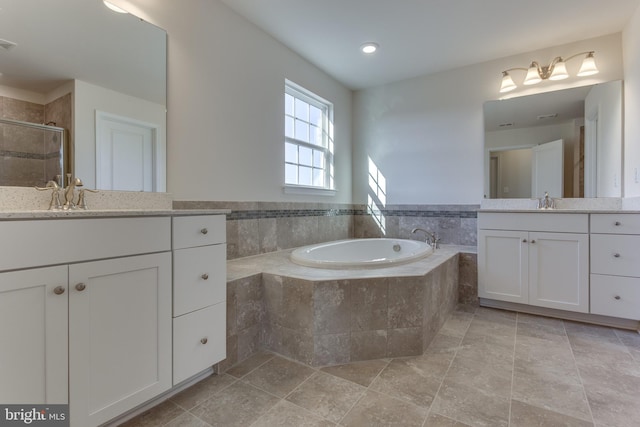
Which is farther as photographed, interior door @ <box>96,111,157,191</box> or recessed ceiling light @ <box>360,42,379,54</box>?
recessed ceiling light @ <box>360,42,379,54</box>

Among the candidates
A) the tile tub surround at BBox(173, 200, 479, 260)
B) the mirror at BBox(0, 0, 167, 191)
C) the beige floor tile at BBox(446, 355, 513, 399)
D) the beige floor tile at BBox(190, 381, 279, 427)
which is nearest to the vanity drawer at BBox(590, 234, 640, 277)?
the tile tub surround at BBox(173, 200, 479, 260)

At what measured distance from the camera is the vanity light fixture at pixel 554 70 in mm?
2514

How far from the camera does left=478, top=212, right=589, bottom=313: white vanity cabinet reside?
2256 mm

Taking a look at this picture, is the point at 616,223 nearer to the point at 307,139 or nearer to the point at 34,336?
the point at 307,139

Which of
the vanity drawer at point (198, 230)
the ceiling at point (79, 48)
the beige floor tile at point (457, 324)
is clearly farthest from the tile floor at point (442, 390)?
the ceiling at point (79, 48)

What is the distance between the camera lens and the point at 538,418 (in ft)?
4.16

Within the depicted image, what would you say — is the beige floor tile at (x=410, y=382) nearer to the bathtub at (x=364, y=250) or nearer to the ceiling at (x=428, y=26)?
the bathtub at (x=364, y=250)

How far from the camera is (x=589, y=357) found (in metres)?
1.76

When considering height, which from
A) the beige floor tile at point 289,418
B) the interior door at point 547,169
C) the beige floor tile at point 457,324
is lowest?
the beige floor tile at point 289,418

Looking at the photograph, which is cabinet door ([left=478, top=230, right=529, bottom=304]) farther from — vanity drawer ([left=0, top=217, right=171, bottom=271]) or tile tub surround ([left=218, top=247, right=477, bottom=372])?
vanity drawer ([left=0, top=217, right=171, bottom=271])

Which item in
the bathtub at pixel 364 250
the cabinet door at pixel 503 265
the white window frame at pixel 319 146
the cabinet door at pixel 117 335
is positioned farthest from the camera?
the white window frame at pixel 319 146

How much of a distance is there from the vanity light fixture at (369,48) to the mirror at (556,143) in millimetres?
1251

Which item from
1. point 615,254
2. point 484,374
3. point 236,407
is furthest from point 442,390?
point 615,254

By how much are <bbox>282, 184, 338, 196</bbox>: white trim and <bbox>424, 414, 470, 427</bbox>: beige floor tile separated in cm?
199
